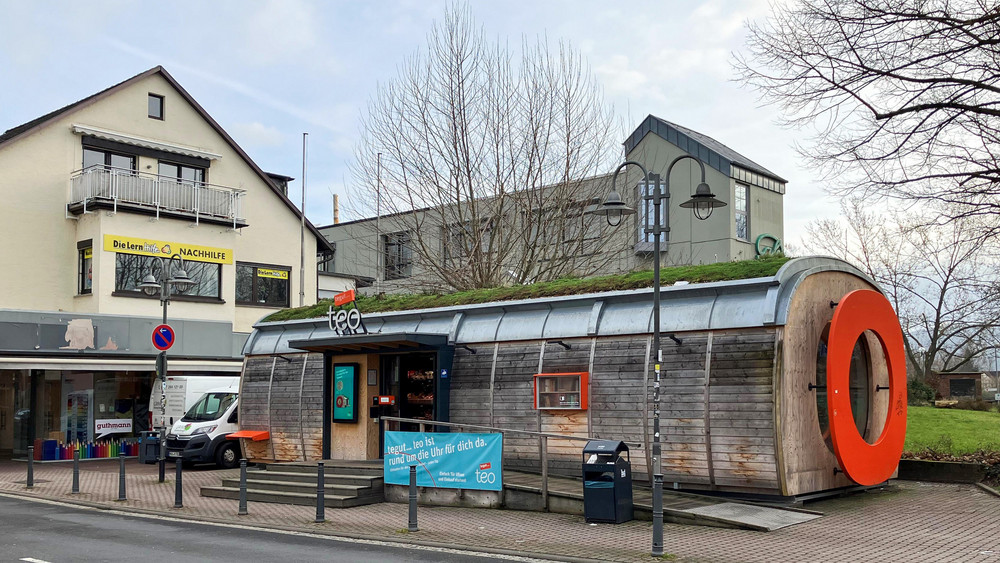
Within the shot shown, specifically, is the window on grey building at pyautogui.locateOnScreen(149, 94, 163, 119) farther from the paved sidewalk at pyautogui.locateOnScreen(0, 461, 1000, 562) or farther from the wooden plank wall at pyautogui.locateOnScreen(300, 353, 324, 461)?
the paved sidewalk at pyautogui.locateOnScreen(0, 461, 1000, 562)

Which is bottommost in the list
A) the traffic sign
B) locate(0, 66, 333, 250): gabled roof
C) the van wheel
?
the van wheel

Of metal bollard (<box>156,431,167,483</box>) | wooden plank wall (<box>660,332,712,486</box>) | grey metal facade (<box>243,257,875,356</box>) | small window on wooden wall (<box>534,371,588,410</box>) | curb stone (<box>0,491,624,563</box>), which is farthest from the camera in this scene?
metal bollard (<box>156,431,167,483</box>)

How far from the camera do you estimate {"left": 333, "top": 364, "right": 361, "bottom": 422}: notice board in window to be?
20.3 metres

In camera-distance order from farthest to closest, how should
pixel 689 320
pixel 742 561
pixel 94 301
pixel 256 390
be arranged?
pixel 94 301 < pixel 256 390 < pixel 689 320 < pixel 742 561

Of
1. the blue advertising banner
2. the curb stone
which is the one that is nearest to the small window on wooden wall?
the blue advertising banner

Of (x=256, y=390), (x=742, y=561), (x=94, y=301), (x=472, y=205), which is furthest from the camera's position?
(x=94, y=301)

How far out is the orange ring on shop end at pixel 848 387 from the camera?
14.5 meters

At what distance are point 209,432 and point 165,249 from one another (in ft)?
31.1

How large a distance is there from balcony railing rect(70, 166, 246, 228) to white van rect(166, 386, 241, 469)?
867 cm

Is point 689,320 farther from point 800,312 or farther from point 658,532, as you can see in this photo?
point 658,532

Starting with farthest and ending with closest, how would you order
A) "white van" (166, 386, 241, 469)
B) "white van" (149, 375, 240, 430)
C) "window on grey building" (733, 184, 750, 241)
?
"window on grey building" (733, 184, 750, 241) → "white van" (149, 375, 240, 430) → "white van" (166, 386, 241, 469)

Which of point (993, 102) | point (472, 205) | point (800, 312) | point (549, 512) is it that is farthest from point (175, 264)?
point (993, 102)

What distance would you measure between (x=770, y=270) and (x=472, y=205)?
41.1 feet

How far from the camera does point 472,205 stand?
85.8ft
